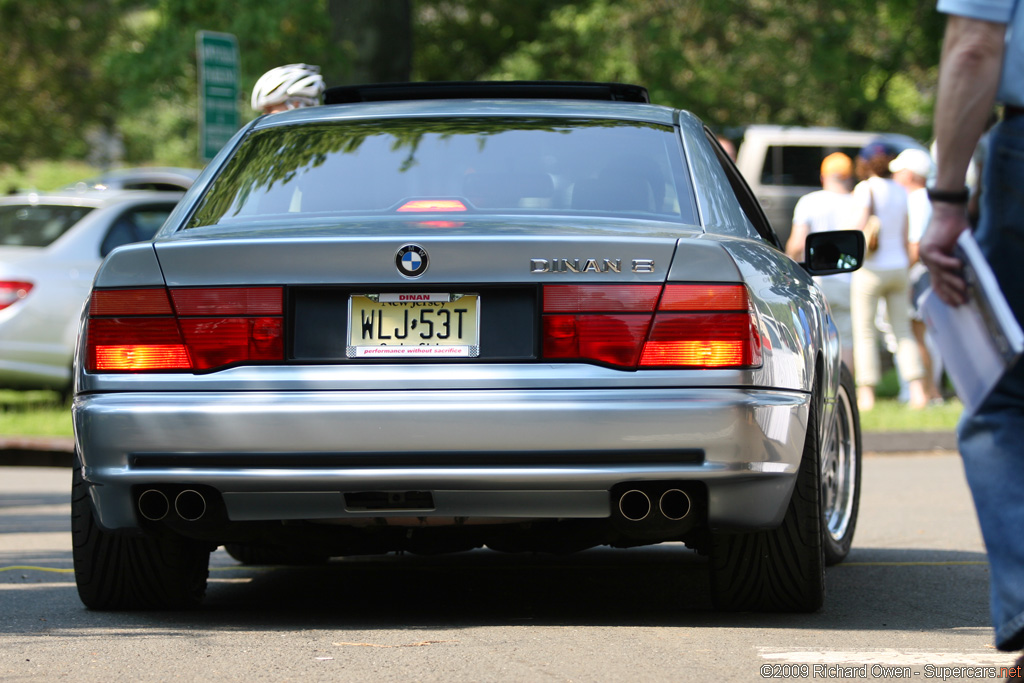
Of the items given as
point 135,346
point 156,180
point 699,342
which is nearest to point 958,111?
point 699,342

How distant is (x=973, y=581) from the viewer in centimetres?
586

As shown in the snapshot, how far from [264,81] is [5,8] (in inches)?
773

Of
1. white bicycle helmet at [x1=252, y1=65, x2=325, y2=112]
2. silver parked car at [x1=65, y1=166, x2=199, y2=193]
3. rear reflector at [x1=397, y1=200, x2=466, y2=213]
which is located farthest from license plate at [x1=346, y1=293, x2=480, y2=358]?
silver parked car at [x1=65, y1=166, x2=199, y2=193]

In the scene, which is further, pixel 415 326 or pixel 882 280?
pixel 882 280

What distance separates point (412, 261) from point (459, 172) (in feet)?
2.64

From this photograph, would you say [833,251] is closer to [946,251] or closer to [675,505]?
[675,505]

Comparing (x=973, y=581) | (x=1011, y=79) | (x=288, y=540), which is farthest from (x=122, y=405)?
(x=973, y=581)

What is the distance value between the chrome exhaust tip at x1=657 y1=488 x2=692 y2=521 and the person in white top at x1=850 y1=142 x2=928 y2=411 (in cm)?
812

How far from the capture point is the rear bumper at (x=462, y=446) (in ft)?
14.4

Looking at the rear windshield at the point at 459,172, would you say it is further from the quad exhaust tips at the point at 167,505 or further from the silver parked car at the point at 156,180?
the silver parked car at the point at 156,180

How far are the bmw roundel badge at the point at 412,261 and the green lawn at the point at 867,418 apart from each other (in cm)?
765

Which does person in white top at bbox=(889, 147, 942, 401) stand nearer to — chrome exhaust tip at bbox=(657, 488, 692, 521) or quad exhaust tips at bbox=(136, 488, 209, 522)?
chrome exhaust tip at bbox=(657, 488, 692, 521)

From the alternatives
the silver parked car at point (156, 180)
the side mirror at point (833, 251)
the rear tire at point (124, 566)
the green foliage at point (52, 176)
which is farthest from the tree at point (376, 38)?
the green foliage at point (52, 176)

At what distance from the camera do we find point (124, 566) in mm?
5098
